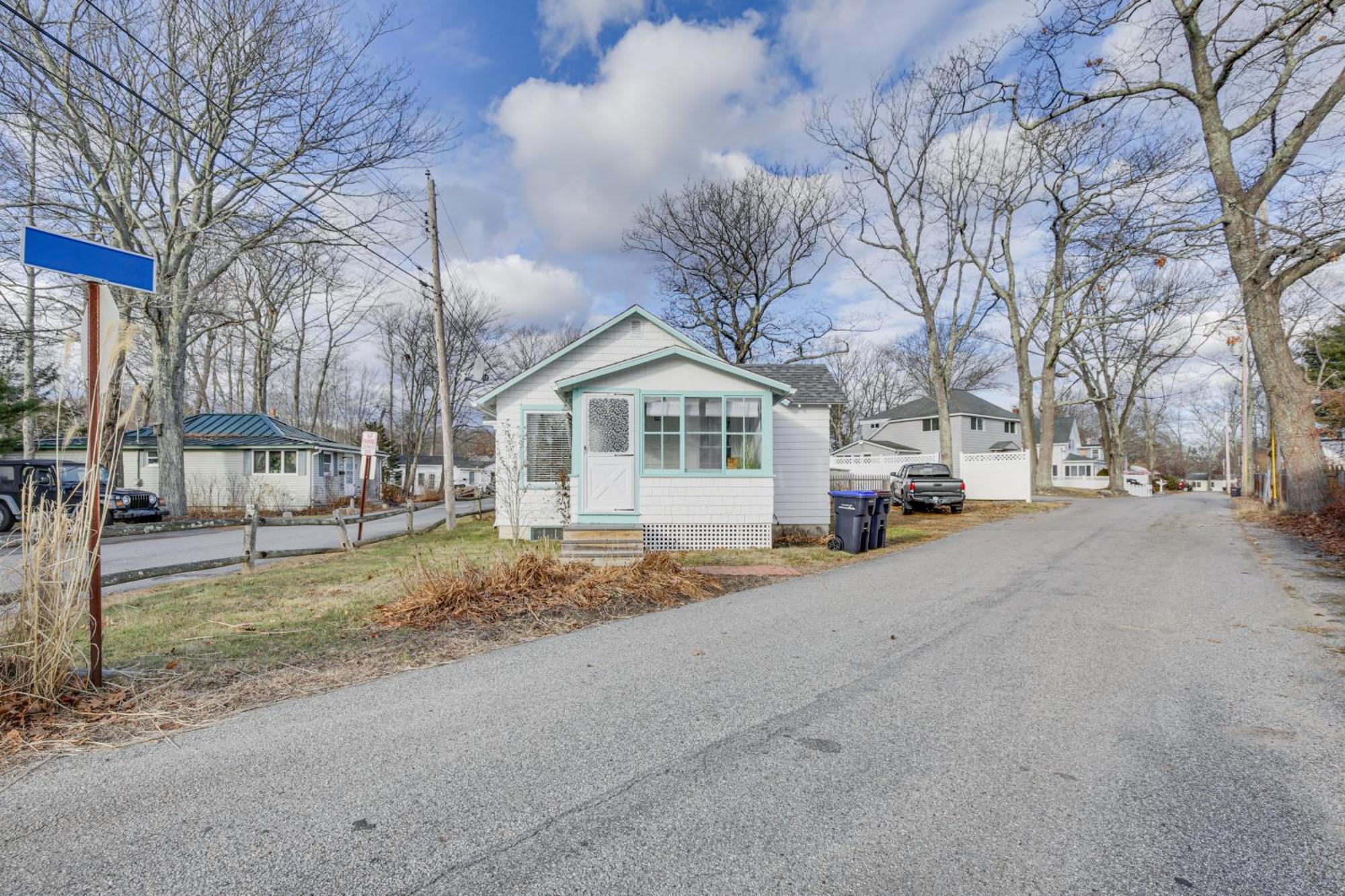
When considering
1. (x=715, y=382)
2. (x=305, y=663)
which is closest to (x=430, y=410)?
(x=715, y=382)

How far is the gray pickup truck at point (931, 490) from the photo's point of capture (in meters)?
20.6

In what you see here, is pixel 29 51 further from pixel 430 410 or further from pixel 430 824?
pixel 430 410

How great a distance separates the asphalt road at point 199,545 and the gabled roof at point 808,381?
945 centimetres

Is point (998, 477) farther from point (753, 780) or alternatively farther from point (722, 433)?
point (753, 780)

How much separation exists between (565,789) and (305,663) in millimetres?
2882

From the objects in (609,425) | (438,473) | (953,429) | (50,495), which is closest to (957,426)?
(953,429)

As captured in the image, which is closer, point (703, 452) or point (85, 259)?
point (85, 259)

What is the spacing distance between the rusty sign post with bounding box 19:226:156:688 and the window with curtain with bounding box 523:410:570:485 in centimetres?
951

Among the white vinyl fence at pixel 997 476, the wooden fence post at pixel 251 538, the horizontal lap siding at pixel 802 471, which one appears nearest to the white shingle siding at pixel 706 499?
the horizontal lap siding at pixel 802 471

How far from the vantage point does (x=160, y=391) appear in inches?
731

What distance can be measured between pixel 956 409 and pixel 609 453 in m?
34.2

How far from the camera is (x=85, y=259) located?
3.87 m

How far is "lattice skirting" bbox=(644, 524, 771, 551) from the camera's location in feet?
38.1

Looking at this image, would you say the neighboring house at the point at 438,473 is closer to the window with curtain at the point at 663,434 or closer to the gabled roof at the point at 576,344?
the gabled roof at the point at 576,344
